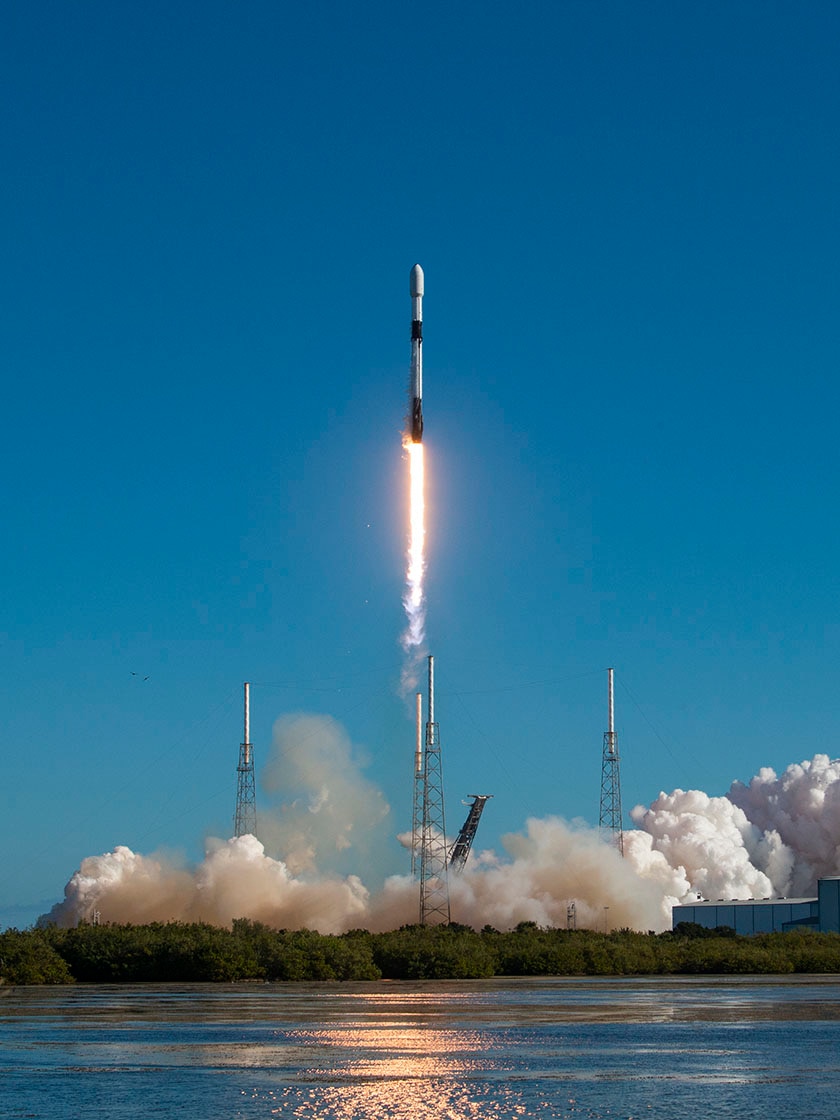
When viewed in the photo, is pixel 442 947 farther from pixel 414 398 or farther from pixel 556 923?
pixel 556 923

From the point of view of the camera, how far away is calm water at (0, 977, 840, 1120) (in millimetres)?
23609

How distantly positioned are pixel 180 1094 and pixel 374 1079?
11.8ft

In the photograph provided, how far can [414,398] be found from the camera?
226ft

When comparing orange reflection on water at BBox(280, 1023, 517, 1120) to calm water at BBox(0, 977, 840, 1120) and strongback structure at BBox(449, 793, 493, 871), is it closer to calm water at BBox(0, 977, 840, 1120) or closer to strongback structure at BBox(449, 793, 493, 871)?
calm water at BBox(0, 977, 840, 1120)

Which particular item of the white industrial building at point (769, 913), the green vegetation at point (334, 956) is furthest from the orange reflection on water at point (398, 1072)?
the white industrial building at point (769, 913)

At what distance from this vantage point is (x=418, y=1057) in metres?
30.7

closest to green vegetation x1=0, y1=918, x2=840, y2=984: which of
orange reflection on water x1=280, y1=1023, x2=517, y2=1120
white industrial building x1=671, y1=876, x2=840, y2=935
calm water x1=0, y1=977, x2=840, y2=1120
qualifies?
calm water x1=0, y1=977, x2=840, y2=1120

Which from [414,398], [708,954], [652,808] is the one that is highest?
[414,398]

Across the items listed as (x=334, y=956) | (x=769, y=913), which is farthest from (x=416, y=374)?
(x=769, y=913)

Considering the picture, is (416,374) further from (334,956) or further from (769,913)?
(769,913)

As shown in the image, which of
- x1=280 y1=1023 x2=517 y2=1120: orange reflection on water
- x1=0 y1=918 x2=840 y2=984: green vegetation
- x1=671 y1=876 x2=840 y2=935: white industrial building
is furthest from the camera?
x1=671 y1=876 x2=840 y2=935: white industrial building

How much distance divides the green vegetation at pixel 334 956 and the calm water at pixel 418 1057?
533 inches

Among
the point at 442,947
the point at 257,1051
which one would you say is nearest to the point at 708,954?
the point at 442,947

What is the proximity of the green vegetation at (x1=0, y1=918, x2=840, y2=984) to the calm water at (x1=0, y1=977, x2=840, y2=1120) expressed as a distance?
13.5m
